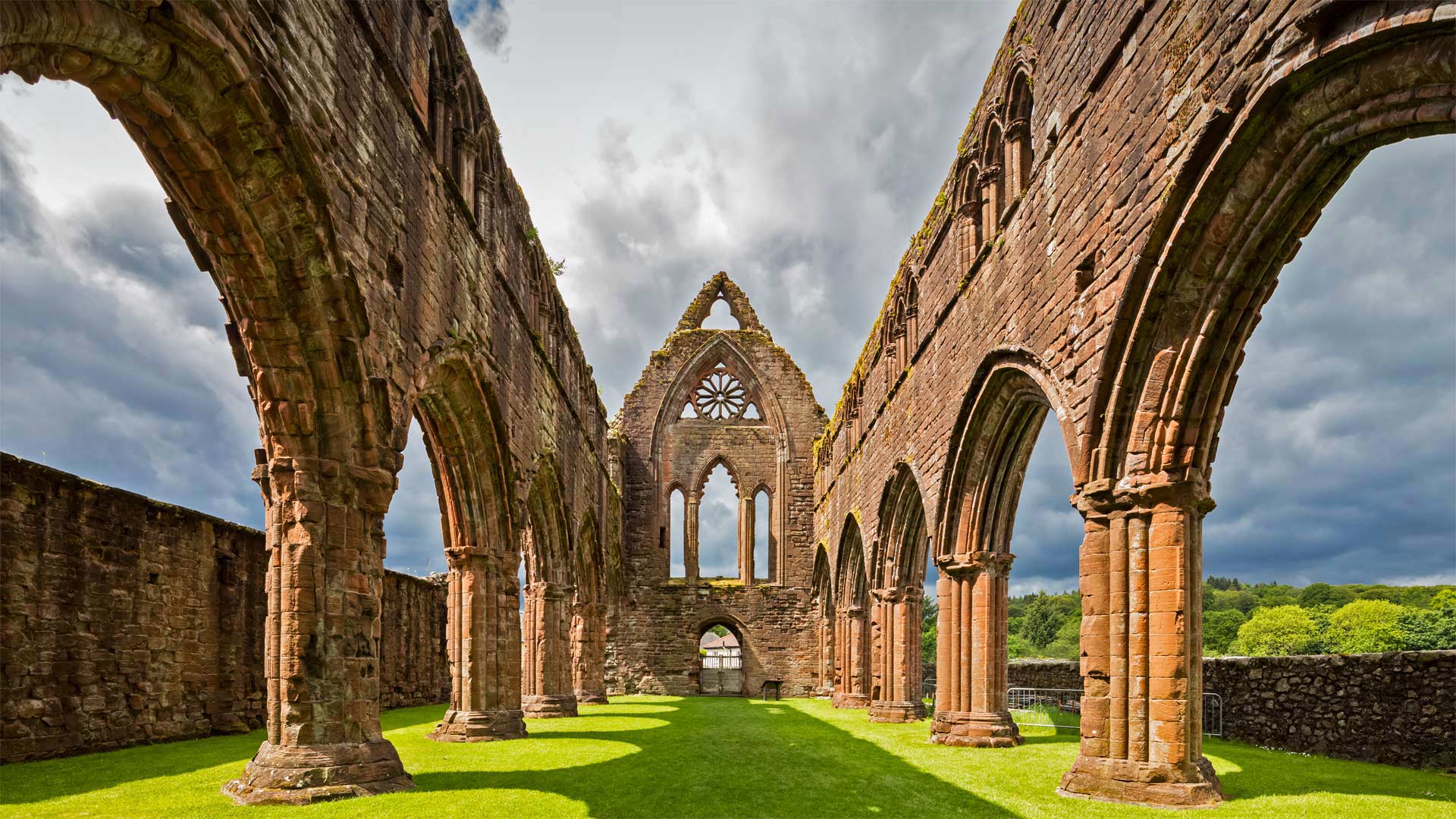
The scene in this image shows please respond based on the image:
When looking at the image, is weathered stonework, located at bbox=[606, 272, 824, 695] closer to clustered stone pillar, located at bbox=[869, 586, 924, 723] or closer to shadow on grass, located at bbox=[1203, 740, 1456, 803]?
clustered stone pillar, located at bbox=[869, 586, 924, 723]

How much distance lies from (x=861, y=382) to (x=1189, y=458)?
40.3 feet

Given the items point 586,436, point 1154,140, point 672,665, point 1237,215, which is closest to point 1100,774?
point 1237,215

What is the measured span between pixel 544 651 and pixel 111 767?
774 centimetres

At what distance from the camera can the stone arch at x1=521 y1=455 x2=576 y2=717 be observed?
15.2 m

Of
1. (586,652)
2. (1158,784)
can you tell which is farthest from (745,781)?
(586,652)

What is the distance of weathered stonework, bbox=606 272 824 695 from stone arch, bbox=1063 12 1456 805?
18773 mm

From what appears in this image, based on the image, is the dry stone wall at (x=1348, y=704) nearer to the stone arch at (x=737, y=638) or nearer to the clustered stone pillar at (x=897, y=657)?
the clustered stone pillar at (x=897, y=657)

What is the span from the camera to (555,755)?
944 centimetres

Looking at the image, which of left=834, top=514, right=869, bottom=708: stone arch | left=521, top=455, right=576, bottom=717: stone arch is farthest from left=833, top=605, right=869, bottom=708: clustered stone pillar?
left=521, top=455, right=576, bottom=717: stone arch

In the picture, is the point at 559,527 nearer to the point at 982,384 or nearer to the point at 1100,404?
the point at 982,384

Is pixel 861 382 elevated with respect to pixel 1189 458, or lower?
elevated

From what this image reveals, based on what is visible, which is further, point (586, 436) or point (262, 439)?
point (586, 436)

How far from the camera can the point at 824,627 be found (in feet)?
77.9

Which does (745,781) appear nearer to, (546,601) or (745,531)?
(546,601)
